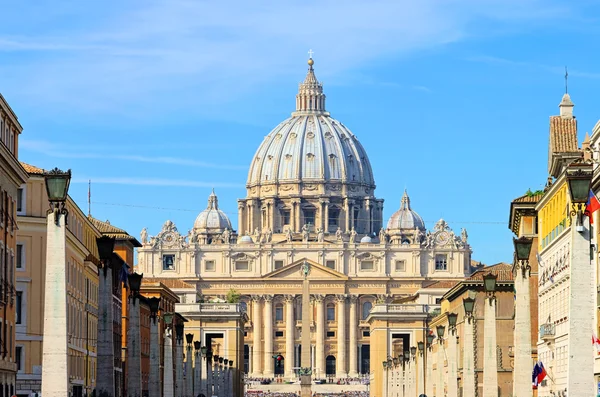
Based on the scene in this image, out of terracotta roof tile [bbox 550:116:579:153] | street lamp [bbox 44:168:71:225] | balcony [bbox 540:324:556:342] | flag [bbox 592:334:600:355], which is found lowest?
flag [bbox 592:334:600:355]

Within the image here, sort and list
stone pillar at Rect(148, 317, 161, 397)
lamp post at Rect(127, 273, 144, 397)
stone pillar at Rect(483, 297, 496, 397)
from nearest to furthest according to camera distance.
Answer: stone pillar at Rect(483, 297, 496, 397)
lamp post at Rect(127, 273, 144, 397)
stone pillar at Rect(148, 317, 161, 397)

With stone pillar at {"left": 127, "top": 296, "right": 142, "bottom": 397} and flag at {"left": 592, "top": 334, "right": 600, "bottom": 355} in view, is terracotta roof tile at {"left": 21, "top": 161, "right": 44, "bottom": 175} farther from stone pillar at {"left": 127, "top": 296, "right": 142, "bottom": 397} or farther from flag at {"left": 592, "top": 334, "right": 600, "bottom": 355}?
flag at {"left": 592, "top": 334, "right": 600, "bottom": 355}

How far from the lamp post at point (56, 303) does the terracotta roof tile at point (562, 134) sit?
45.4 m

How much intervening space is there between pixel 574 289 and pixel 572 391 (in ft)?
5.64

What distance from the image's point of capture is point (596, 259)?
59.1m

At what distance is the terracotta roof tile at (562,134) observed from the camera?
78.3 meters

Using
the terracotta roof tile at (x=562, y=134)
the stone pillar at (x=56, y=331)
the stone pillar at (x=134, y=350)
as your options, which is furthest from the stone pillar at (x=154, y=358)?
the stone pillar at (x=56, y=331)

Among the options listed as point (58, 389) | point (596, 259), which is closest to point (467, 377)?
point (596, 259)

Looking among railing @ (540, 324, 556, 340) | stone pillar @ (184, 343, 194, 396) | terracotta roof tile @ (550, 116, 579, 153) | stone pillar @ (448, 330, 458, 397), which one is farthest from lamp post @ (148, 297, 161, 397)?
stone pillar @ (184, 343, 194, 396)

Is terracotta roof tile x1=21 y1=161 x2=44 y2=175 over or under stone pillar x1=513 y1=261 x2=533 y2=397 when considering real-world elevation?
→ over

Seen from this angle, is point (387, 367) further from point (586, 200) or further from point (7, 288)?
point (586, 200)

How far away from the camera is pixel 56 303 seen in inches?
1335

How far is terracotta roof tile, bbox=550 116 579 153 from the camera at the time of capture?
7831 cm

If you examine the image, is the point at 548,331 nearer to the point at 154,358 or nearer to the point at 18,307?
the point at 154,358
